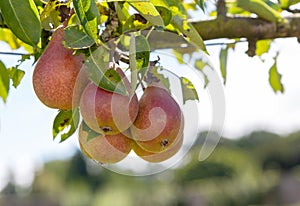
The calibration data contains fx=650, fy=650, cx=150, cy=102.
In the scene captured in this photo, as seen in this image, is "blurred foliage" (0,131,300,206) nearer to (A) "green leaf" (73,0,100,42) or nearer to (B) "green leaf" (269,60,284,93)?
(B) "green leaf" (269,60,284,93)

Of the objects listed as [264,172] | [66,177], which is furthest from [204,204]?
[66,177]

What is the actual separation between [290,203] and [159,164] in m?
22.0

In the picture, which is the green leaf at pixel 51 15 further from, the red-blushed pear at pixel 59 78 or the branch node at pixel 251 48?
the branch node at pixel 251 48

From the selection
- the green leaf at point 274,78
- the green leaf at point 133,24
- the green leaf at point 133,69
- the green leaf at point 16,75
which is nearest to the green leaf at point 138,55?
the green leaf at point 133,69

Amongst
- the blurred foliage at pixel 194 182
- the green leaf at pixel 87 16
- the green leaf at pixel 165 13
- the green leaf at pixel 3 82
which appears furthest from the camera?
the blurred foliage at pixel 194 182

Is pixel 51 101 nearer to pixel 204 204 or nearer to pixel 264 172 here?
pixel 204 204

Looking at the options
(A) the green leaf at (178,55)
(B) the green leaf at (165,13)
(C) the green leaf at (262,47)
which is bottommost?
(C) the green leaf at (262,47)

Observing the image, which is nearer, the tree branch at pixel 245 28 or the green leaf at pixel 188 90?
the green leaf at pixel 188 90

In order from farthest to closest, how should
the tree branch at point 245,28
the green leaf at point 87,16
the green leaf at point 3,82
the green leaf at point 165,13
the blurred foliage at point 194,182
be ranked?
1. the blurred foliage at point 194,182
2. the tree branch at point 245,28
3. the green leaf at point 3,82
4. the green leaf at point 165,13
5. the green leaf at point 87,16

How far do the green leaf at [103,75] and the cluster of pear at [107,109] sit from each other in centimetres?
1

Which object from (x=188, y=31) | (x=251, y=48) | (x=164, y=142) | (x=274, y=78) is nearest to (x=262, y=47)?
(x=274, y=78)

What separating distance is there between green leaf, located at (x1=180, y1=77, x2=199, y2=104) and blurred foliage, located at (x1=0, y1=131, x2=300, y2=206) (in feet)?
52.7

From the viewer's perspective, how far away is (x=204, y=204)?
64.6 ft

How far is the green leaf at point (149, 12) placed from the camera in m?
0.78
